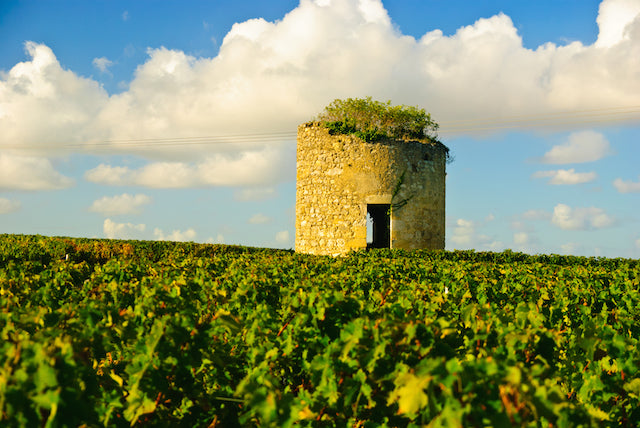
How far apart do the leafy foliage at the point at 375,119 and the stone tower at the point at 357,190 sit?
527 millimetres

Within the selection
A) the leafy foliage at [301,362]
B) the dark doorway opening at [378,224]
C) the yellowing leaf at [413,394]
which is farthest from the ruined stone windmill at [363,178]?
the yellowing leaf at [413,394]

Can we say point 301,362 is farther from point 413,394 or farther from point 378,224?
point 378,224

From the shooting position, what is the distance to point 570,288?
6.95 meters

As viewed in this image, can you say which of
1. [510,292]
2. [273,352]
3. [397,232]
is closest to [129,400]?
[273,352]

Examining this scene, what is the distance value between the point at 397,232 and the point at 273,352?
15.4 meters

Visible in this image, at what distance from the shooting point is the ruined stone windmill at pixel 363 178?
18.7m

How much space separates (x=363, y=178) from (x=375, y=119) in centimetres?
255

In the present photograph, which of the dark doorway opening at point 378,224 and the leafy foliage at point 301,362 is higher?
the dark doorway opening at point 378,224

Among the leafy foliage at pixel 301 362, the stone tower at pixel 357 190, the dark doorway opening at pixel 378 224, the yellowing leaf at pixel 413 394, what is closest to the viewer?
the yellowing leaf at pixel 413 394

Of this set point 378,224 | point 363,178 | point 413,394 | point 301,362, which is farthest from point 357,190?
point 413,394

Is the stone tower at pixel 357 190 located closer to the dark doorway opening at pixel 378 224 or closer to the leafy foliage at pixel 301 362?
the dark doorway opening at pixel 378 224

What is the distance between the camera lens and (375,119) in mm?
19750

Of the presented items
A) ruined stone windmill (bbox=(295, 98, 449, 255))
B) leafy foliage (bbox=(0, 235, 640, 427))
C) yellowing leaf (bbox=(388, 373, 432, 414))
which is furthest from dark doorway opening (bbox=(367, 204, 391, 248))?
yellowing leaf (bbox=(388, 373, 432, 414))

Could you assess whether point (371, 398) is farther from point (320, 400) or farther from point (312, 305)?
point (312, 305)
